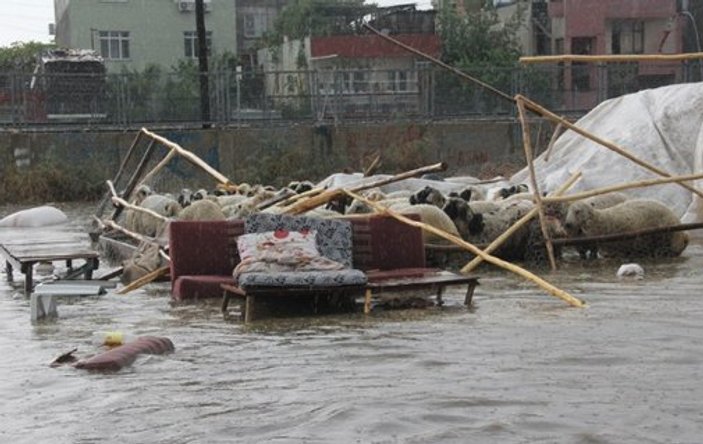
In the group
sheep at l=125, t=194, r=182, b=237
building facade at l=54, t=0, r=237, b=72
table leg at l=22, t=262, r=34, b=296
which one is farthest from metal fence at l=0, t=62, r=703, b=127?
building facade at l=54, t=0, r=237, b=72

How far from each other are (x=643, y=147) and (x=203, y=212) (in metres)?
8.05

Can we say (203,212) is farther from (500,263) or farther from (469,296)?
(469,296)

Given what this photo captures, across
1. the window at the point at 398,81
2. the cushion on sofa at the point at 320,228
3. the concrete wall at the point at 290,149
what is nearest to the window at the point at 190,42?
the window at the point at 398,81

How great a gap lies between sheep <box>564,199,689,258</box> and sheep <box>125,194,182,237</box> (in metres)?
5.78

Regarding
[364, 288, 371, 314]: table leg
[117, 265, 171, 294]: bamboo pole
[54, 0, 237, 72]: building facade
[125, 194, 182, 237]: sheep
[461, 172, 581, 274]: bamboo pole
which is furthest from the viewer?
[54, 0, 237, 72]: building facade

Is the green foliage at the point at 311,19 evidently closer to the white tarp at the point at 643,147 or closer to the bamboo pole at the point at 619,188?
the white tarp at the point at 643,147

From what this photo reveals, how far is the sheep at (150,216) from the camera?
20922 millimetres

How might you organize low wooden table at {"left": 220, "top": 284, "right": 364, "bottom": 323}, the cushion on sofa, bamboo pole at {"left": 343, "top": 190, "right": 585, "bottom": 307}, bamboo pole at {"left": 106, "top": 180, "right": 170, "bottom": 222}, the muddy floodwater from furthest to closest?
bamboo pole at {"left": 106, "top": 180, "right": 170, "bottom": 222}, the cushion on sofa, bamboo pole at {"left": 343, "top": 190, "right": 585, "bottom": 307}, low wooden table at {"left": 220, "top": 284, "right": 364, "bottom": 323}, the muddy floodwater

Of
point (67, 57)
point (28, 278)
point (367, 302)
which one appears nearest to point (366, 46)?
point (67, 57)

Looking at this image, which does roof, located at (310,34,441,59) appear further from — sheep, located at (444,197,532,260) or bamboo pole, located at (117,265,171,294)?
bamboo pole, located at (117,265,171,294)

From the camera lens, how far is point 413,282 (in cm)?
1323

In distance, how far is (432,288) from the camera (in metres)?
13.6

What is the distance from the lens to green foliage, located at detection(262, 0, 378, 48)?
6769cm

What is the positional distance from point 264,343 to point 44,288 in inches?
118
